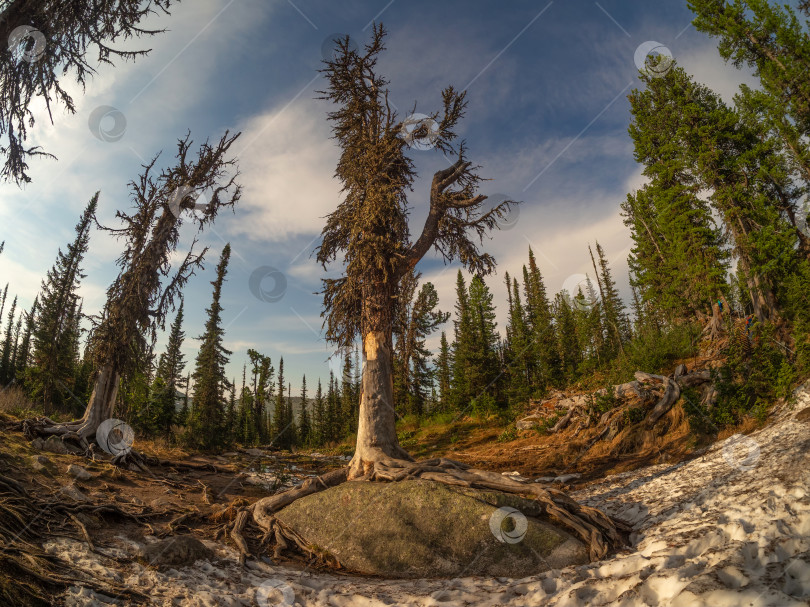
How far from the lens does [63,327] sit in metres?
42.0

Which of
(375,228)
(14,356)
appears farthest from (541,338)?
(14,356)

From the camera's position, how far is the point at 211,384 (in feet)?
115

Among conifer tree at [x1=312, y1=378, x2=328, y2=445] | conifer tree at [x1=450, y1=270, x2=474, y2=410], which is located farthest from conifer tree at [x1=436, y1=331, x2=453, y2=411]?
conifer tree at [x1=312, y1=378, x2=328, y2=445]

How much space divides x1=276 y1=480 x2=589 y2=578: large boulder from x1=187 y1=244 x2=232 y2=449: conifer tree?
2525cm

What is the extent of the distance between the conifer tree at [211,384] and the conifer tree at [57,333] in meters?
10.3

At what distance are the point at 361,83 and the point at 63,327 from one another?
1907 inches

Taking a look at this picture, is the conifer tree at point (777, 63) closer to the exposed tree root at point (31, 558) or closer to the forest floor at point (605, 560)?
the forest floor at point (605, 560)

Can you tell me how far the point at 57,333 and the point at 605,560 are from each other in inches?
1929

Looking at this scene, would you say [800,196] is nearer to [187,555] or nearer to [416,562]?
[416,562]

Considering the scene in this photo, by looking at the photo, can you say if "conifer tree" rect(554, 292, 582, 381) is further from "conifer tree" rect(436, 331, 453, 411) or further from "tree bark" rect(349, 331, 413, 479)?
"tree bark" rect(349, 331, 413, 479)

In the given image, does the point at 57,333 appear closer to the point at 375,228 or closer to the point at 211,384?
the point at 211,384

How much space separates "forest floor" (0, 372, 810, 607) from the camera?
3328 mm

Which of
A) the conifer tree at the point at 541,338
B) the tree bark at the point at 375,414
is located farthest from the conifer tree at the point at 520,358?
the tree bark at the point at 375,414

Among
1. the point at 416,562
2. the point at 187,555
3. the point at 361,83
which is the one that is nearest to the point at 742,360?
the point at 416,562
